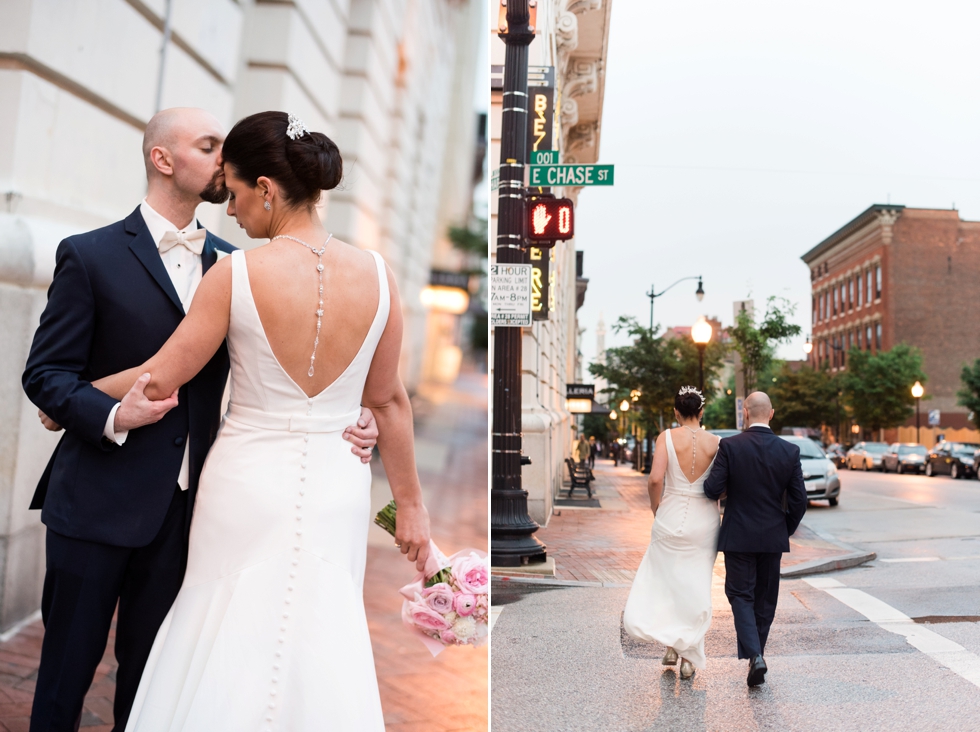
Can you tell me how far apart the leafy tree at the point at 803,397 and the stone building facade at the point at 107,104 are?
289 cm

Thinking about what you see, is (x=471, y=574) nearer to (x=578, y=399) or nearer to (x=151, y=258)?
(x=151, y=258)

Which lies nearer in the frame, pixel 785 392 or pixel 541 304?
pixel 785 392

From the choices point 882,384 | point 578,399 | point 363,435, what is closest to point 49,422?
point 363,435

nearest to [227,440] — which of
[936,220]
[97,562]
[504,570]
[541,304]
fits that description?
[97,562]

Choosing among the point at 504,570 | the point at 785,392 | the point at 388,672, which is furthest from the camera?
the point at 504,570

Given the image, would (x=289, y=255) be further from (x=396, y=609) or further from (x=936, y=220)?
(x=936, y=220)

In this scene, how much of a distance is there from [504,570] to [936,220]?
3829mm

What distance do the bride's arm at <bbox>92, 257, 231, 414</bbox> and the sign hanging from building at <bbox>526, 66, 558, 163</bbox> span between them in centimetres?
662

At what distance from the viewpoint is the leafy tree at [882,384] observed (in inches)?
222

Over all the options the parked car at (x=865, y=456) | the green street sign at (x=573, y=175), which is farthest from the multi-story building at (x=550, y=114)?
the parked car at (x=865, y=456)

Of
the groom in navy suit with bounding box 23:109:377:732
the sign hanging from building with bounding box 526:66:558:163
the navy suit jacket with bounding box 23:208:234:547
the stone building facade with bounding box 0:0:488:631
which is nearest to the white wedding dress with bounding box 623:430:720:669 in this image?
the stone building facade with bounding box 0:0:488:631

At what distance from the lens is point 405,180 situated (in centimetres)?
1778

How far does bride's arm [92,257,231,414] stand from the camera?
2.08m

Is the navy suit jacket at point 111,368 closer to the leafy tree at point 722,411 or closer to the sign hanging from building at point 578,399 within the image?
the leafy tree at point 722,411
